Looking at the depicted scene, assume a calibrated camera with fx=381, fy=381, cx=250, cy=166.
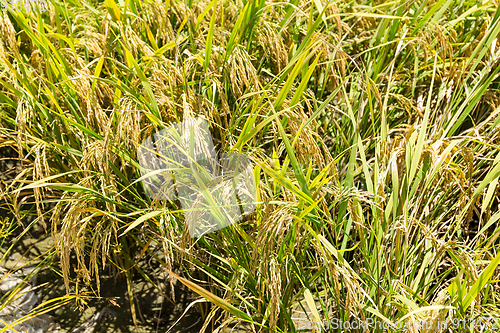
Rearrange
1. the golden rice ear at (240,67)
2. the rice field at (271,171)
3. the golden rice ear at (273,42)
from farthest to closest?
the golden rice ear at (273,42) → the golden rice ear at (240,67) → the rice field at (271,171)

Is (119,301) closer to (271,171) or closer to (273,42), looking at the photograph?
(271,171)

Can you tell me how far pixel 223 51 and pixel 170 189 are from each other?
0.47 meters

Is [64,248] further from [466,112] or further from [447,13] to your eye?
[447,13]

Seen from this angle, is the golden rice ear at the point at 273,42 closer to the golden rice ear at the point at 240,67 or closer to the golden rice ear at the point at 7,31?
the golden rice ear at the point at 240,67

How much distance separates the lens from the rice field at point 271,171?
37.4 inches

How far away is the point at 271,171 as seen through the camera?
82 centimetres

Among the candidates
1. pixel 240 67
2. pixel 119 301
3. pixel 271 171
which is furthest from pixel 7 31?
pixel 271 171

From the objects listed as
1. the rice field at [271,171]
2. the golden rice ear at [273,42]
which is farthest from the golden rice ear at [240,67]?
the golden rice ear at [273,42]

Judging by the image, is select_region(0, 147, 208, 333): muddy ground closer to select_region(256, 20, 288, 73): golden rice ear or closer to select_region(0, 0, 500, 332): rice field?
select_region(0, 0, 500, 332): rice field

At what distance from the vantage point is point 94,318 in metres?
1.27

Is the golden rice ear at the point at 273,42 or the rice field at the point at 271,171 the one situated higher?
the golden rice ear at the point at 273,42

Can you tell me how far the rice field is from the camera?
37.4 inches

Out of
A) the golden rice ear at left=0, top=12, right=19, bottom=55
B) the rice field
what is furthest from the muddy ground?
the golden rice ear at left=0, top=12, right=19, bottom=55

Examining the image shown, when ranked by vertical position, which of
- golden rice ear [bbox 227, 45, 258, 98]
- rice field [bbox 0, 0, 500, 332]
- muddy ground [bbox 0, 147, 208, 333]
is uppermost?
golden rice ear [bbox 227, 45, 258, 98]
